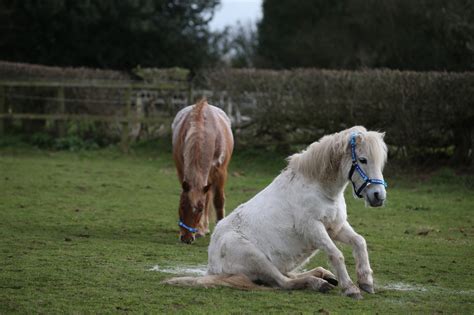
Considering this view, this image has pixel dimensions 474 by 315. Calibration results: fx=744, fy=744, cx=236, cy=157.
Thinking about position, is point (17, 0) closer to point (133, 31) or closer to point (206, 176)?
point (133, 31)

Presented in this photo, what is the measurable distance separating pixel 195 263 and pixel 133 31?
26477 mm

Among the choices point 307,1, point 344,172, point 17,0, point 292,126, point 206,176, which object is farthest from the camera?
point 307,1

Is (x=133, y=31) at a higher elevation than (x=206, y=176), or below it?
higher

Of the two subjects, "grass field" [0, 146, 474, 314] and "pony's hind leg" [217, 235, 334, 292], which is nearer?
"grass field" [0, 146, 474, 314]

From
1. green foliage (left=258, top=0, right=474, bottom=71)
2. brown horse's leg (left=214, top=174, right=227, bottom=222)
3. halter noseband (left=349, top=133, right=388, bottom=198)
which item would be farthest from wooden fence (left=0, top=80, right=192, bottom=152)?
halter noseband (left=349, top=133, right=388, bottom=198)

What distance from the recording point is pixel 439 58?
99.9 feet

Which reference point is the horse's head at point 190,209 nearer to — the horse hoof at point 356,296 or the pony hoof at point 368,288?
the pony hoof at point 368,288

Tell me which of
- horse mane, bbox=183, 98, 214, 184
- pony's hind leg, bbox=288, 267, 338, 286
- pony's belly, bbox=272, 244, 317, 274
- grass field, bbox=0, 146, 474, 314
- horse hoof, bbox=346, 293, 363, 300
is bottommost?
grass field, bbox=0, 146, 474, 314

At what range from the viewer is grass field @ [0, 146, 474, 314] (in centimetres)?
674

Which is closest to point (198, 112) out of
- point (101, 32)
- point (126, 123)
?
point (126, 123)

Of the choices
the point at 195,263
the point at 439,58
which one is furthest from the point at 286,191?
the point at 439,58

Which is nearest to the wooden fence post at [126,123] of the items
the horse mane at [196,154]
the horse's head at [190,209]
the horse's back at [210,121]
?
the horse's back at [210,121]

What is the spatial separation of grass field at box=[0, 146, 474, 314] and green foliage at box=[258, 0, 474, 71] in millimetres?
9595

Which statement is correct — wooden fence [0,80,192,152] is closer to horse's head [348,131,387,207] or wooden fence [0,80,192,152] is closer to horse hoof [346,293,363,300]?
horse's head [348,131,387,207]
